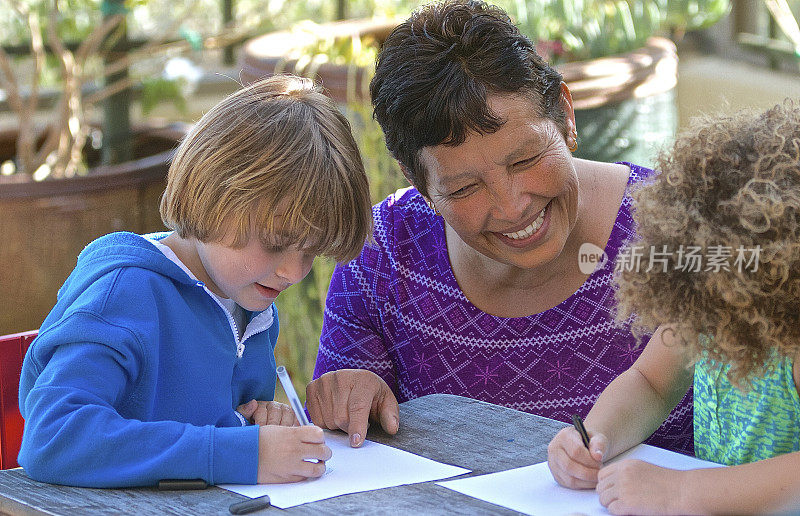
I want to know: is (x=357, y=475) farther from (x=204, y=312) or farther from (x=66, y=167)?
(x=66, y=167)

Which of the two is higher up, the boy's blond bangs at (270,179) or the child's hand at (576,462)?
the boy's blond bangs at (270,179)

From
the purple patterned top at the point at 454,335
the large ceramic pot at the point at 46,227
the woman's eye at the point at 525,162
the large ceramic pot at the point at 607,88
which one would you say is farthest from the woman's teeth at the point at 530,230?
the large ceramic pot at the point at 46,227

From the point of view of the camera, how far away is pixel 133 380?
1571 millimetres

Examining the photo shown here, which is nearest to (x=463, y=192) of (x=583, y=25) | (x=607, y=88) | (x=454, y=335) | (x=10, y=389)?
(x=454, y=335)

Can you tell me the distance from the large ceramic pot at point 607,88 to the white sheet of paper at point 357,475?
1870mm

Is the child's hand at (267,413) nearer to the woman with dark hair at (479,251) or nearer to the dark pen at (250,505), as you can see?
the woman with dark hair at (479,251)

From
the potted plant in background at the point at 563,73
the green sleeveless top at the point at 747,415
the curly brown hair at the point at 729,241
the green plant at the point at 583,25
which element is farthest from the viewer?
the green plant at the point at 583,25

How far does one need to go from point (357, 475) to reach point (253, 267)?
14.3 inches

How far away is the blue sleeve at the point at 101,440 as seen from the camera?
144 cm

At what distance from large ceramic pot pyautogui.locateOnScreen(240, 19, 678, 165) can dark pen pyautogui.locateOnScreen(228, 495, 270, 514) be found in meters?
2.10

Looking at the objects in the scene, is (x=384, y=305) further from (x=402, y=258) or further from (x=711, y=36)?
(x=711, y=36)

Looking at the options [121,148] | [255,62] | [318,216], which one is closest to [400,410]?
[318,216]

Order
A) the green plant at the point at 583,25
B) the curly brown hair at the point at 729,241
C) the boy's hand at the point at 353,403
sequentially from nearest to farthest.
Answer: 1. the curly brown hair at the point at 729,241
2. the boy's hand at the point at 353,403
3. the green plant at the point at 583,25

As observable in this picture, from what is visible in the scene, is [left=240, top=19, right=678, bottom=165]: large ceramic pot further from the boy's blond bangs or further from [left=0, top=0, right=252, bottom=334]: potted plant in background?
the boy's blond bangs
